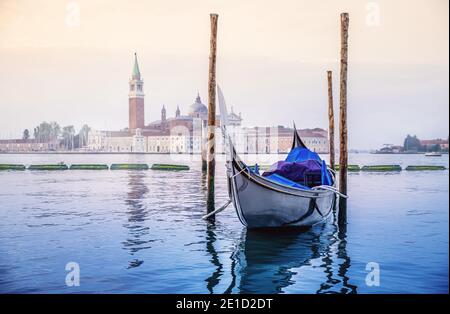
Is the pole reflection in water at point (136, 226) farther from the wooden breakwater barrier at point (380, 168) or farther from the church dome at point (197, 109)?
the church dome at point (197, 109)

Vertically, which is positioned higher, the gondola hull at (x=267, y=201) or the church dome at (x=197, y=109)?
the church dome at (x=197, y=109)

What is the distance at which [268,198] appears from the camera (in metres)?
9.52

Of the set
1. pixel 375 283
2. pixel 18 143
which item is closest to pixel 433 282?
pixel 375 283

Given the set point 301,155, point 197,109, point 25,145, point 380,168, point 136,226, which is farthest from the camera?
point 25,145

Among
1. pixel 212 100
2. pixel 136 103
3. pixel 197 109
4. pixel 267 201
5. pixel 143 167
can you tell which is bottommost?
pixel 143 167

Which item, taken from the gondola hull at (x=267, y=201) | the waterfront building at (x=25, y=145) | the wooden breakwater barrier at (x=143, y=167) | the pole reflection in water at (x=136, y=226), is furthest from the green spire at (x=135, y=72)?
the gondola hull at (x=267, y=201)

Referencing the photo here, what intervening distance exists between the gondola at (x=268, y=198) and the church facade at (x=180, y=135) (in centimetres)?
9680

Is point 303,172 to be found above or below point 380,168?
above

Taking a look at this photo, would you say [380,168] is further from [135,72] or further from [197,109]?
[135,72]

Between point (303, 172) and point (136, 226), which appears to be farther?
point (303, 172)

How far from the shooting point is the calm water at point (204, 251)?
6.73 m

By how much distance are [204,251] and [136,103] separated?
4176 inches

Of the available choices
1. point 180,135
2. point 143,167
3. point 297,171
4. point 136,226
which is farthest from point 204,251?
point 180,135
